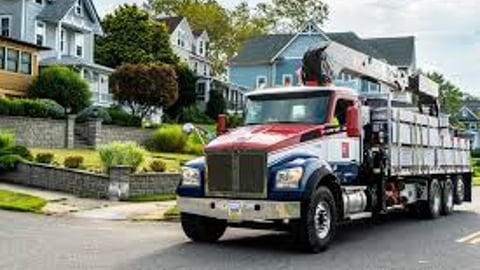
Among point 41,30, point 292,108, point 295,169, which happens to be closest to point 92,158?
point 292,108

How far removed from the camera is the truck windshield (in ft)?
47.2

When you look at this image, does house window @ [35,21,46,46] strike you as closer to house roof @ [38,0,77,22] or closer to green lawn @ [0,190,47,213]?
house roof @ [38,0,77,22]

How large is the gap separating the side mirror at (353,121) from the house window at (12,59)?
115 feet

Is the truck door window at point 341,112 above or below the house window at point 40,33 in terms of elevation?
below

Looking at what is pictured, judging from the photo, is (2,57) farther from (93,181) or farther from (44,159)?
(93,181)

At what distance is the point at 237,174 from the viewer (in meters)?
13.2

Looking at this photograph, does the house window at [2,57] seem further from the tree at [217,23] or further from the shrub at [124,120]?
the tree at [217,23]

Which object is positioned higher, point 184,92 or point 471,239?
point 184,92

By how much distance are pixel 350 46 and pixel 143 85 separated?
28.1 metres

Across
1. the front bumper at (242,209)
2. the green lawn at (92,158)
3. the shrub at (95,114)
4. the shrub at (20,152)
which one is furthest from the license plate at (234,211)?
the shrub at (95,114)

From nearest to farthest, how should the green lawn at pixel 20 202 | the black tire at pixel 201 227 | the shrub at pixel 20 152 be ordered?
the black tire at pixel 201 227 < the green lawn at pixel 20 202 < the shrub at pixel 20 152

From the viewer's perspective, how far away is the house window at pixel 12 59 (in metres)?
46.4

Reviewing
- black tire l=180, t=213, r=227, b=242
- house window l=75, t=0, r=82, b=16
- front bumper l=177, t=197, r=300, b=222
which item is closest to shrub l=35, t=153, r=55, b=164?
black tire l=180, t=213, r=227, b=242

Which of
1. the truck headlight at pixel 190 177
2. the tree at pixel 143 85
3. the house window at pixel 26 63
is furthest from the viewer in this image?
the tree at pixel 143 85
